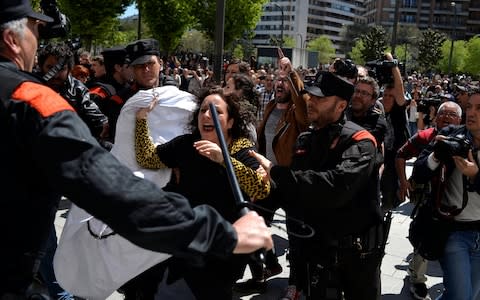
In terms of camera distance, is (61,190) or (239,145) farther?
(239,145)

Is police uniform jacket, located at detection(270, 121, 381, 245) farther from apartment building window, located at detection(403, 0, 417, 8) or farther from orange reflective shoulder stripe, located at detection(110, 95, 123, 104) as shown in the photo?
apartment building window, located at detection(403, 0, 417, 8)

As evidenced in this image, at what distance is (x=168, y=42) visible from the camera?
28.4 meters

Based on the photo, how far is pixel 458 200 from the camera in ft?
11.5

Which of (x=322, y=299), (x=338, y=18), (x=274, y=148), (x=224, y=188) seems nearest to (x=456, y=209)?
(x=322, y=299)

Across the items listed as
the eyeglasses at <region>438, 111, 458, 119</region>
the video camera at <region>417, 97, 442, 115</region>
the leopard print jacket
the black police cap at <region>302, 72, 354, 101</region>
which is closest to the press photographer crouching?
the black police cap at <region>302, 72, 354, 101</region>

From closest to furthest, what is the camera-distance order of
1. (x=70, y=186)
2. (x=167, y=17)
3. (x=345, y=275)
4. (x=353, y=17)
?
(x=70, y=186) < (x=345, y=275) < (x=167, y=17) < (x=353, y=17)

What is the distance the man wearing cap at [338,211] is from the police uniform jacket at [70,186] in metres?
1.57

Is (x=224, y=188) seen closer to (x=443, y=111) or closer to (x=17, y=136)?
(x=17, y=136)

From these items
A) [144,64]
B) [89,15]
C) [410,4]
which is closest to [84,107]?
[144,64]

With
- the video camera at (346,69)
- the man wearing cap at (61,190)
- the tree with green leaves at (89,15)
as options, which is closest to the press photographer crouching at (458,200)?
the video camera at (346,69)

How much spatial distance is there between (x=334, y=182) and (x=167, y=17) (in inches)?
1029

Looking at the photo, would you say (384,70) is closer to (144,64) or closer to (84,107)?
(144,64)

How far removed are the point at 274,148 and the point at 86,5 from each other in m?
20.1

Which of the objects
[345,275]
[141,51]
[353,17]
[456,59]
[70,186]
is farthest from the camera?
[353,17]
